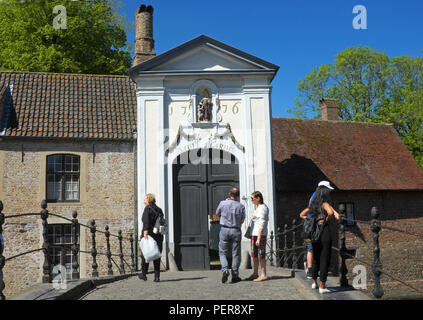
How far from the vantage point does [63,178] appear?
15258 millimetres

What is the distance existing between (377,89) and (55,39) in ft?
67.6

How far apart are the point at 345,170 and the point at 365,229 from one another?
308 cm

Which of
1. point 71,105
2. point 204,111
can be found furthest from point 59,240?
point 204,111

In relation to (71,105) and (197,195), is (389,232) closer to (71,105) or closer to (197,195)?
(197,195)

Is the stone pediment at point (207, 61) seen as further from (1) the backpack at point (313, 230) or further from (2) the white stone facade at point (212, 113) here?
(1) the backpack at point (313, 230)

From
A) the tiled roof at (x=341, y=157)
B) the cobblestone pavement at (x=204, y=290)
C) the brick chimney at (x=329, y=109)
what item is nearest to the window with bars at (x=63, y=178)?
the cobblestone pavement at (x=204, y=290)

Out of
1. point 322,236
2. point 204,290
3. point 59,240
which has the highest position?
point 322,236

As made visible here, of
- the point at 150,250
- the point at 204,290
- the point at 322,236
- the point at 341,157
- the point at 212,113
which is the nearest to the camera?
the point at 322,236

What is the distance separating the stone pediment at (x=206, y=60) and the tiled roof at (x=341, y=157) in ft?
20.5

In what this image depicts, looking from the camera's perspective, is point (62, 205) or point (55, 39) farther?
point (55, 39)

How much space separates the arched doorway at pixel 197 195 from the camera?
12984 millimetres

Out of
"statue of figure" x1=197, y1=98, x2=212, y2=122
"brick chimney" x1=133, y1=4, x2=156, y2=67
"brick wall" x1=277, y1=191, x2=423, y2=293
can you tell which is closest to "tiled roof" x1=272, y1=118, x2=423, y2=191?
"brick wall" x1=277, y1=191, x2=423, y2=293

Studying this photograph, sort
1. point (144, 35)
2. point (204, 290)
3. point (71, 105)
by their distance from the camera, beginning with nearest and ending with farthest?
point (204, 290)
point (71, 105)
point (144, 35)

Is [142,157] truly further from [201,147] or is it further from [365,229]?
[365,229]
